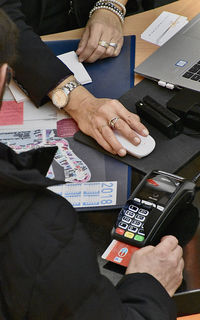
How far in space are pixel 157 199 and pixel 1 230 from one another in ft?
1.29

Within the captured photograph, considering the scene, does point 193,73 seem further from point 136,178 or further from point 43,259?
point 43,259

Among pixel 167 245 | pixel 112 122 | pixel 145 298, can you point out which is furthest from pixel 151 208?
pixel 112 122

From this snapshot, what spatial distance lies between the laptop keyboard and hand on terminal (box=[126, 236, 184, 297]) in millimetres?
553

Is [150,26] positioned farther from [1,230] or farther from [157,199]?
[1,230]

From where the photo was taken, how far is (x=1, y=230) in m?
0.72

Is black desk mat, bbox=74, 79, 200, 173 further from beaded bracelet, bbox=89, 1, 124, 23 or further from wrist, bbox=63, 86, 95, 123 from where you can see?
beaded bracelet, bbox=89, 1, 124, 23

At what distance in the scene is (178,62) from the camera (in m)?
1.41

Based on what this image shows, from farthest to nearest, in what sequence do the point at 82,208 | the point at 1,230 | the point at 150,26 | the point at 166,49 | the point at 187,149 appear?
the point at 150,26
the point at 166,49
the point at 187,149
the point at 82,208
the point at 1,230

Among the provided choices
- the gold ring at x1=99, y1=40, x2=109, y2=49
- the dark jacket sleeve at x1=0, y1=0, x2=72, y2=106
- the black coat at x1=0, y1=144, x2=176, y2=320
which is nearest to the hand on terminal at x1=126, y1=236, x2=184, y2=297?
the black coat at x1=0, y1=144, x2=176, y2=320

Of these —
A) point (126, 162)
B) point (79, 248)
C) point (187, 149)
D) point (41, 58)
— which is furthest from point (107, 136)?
point (79, 248)

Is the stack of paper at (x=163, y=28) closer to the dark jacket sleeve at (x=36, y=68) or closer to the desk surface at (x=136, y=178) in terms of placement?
the desk surface at (x=136, y=178)

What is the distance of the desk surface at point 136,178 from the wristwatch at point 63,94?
0.19 meters

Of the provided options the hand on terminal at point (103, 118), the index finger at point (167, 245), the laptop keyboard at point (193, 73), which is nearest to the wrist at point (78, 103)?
the hand on terminal at point (103, 118)

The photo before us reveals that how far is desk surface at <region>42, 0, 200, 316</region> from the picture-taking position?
0.96 metres
